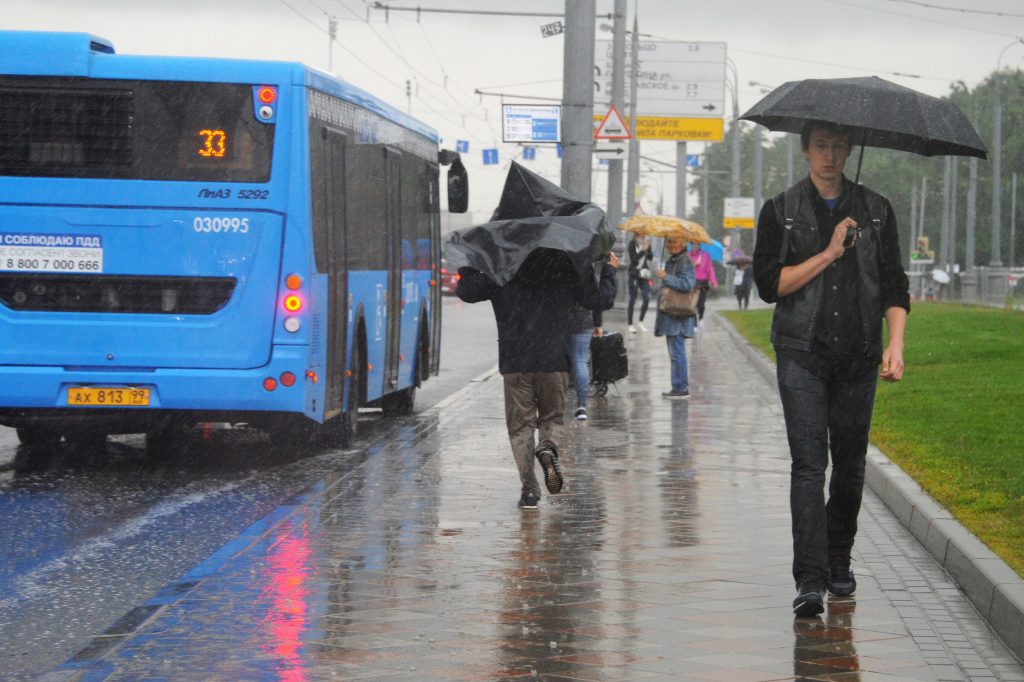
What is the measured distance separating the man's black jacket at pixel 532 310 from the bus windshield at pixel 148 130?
8.89ft

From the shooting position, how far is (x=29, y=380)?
12.1 meters

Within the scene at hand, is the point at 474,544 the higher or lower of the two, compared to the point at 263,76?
lower

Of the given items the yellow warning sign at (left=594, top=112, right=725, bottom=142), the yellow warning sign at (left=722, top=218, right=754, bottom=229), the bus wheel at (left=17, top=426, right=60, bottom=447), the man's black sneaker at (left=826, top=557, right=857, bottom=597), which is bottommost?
the bus wheel at (left=17, top=426, right=60, bottom=447)

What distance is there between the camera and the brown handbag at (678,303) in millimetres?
18938

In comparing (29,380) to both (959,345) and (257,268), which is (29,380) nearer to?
(257,268)

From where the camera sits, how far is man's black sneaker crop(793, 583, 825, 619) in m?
7.04

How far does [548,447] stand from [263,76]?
12.0 feet

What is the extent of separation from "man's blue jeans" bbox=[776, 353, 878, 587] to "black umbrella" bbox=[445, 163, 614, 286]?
2923mm

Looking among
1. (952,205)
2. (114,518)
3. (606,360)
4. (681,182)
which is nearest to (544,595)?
(114,518)

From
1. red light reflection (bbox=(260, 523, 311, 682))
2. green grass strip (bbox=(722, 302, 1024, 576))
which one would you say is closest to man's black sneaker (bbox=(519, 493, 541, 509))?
red light reflection (bbox=(260, 523, 311, 682))

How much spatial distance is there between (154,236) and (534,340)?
332 centimetres

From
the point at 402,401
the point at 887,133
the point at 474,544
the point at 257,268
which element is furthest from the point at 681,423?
the point at 887,133

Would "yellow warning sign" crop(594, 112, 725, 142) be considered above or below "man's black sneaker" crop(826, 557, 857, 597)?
above

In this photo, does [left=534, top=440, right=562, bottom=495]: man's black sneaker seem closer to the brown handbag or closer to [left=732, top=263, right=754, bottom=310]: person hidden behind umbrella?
the brown handbag
